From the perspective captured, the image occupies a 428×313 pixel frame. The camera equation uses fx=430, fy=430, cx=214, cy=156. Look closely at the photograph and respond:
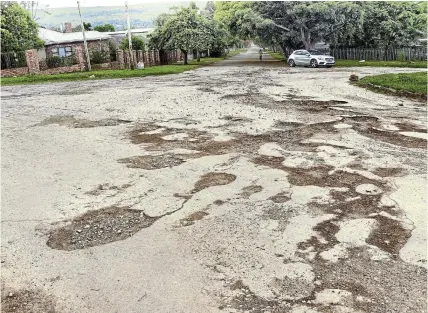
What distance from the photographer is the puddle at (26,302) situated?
3.48 meters

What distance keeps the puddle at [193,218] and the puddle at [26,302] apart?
5.62ft

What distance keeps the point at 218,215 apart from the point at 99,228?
137 centimetres

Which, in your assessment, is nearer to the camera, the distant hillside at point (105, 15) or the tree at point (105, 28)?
the distant hillside at point (105, 15)

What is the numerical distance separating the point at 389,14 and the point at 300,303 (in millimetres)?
34993

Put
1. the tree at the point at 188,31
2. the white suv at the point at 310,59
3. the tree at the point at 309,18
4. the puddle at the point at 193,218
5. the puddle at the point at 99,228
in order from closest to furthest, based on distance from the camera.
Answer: the puddle at the point at 99,228 < the puddle at the point at 193,218 < the white suv at the point at 310,59 < the tree at the point at 309,18 < the tree at the point at 188,31

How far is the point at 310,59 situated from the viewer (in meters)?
27.7

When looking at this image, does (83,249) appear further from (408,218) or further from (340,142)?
(340,142)

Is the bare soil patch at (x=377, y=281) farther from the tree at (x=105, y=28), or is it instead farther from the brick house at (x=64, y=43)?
the tree at (x=105, y=28)

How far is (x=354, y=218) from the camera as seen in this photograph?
4.87 meters

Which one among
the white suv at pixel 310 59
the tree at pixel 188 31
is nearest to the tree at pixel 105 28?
the tree at pixel 188 31

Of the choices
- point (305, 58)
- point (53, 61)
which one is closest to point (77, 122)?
point (305, 58)

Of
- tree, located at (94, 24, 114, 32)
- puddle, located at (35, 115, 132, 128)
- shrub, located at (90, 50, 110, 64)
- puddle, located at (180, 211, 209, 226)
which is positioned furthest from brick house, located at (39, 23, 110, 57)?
puddle, located at (180, 211, 209, 226)

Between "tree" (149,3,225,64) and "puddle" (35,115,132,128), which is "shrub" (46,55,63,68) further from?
"puddle" (35,115,132,128)

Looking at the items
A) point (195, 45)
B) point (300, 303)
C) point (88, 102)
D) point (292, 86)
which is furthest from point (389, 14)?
point (300, 303)
